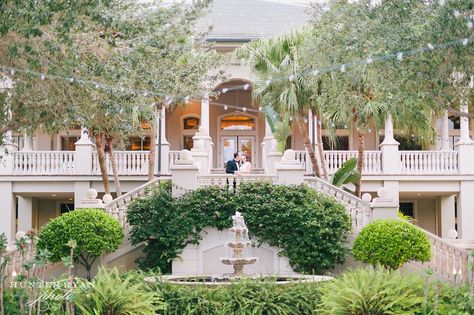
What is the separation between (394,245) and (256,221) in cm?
357

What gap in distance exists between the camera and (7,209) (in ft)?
90.1

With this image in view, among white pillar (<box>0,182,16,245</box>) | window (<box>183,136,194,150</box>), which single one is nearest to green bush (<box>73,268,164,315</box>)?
white pillar (<box>0,182,16,245</box>)

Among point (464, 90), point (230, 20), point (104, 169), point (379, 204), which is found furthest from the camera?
point (230, 20)

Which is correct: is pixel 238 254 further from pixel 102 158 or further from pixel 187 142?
pixel 187 142

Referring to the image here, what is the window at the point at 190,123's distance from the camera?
32.0 meters

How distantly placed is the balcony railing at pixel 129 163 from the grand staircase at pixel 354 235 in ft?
17.6

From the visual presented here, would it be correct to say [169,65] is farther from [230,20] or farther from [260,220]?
[230,20]

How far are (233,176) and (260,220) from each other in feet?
4.94

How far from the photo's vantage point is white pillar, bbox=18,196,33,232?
94.1 feet

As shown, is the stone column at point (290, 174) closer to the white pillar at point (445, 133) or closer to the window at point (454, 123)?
the white pillar at point (445, 133)

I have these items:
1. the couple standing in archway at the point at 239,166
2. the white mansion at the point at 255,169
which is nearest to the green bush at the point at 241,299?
the couple standing in archway at the point at 239,166

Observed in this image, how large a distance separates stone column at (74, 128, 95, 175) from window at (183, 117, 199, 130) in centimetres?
543

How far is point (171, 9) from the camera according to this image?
16.7 metres

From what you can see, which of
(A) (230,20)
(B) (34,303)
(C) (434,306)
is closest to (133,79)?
(B) (34,303)
